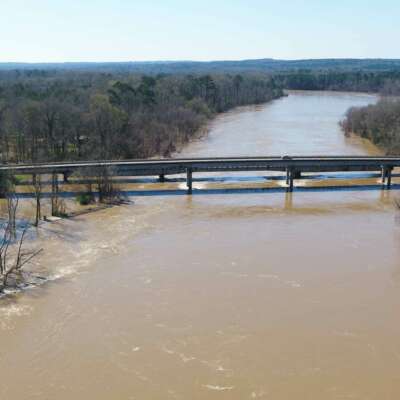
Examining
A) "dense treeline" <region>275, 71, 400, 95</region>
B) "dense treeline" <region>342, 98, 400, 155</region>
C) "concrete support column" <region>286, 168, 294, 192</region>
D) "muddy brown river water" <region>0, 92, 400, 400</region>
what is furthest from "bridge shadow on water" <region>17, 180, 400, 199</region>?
"dense treeline" <region>275, 71, 400, 95</region>

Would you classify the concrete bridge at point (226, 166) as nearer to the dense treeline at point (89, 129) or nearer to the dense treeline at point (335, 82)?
the dense treeline at point (89, 129)

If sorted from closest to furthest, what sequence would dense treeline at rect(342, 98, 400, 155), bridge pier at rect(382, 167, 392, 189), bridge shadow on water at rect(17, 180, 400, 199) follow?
bridge shadow on water at rect(17, 180, 400, 199) < bridge pier at rect(382, 167, 392, 189) < dense treeline at rect(342, 98, 400, 155)

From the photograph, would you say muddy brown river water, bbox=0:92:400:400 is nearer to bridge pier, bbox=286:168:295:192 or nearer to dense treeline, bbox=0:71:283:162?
bridge pier, bbox=286:168:295:192

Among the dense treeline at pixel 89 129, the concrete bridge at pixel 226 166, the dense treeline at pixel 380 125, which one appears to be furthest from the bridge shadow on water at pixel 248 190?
the dense treeline at pixel 380 125

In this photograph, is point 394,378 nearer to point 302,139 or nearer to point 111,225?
point 111,225

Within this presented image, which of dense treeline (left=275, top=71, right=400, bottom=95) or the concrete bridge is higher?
dense treeline (left=275, top=71, right=400, bottom=95)

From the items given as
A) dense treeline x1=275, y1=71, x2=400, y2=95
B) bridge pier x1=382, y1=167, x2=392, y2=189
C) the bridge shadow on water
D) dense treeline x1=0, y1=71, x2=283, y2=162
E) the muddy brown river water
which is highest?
dense treeline x1=275, y1=71, x2=400, y2=95

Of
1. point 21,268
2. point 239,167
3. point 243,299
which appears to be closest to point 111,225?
point 21,268
